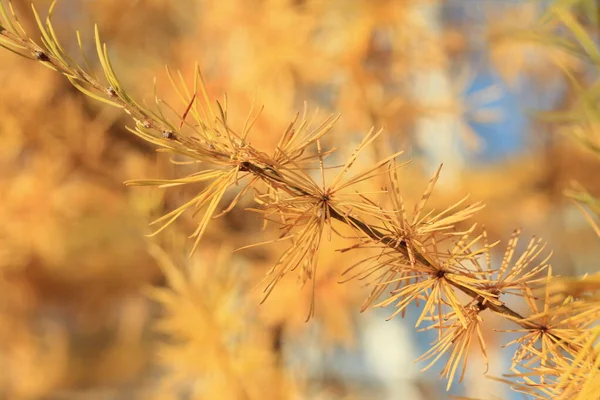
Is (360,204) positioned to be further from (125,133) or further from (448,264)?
(125,133)

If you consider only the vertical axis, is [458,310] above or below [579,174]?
below

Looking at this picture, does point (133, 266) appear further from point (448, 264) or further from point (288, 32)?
point (448, 264)

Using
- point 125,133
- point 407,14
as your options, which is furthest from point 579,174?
point 125,133

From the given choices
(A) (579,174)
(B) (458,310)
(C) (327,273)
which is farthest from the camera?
(A) (579,174)

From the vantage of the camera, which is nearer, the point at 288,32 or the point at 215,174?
the point at 215,174

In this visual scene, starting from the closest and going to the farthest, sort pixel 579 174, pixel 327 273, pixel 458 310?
pixel 458 310 < pixel 327 273 < pixel 579 174

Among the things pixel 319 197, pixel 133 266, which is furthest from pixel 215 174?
pixel 133 266
